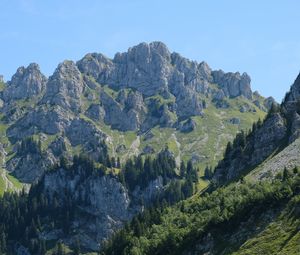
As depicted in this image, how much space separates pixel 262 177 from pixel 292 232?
45.0 m

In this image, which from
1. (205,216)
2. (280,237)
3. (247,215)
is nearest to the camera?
(280,237)

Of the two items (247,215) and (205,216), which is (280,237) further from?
(205,216)

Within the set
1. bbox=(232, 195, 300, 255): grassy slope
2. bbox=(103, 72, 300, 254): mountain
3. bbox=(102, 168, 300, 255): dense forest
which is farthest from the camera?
bbox=(102, 168, 300, 255): dense forest

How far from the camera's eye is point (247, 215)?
109 m

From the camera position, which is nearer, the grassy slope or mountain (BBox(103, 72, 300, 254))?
the grassy slope

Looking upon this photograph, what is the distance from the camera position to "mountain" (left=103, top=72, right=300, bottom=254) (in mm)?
99688

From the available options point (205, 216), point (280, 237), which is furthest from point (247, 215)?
point (205, 216)

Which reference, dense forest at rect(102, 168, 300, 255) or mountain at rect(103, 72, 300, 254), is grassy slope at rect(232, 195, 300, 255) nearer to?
mountain at rect(103, 72, 300, 254)

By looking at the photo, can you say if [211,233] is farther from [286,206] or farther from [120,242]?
[120,242]

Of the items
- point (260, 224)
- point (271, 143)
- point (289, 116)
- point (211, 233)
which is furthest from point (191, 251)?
point (289, 116)

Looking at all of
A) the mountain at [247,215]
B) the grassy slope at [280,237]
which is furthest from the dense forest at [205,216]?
the grassy slope at [280,237]

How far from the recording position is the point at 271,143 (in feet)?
562

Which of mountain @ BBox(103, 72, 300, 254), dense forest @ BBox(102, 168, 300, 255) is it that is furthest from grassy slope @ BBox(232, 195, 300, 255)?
dense forest @ BBox(102, 168, 300, 255)

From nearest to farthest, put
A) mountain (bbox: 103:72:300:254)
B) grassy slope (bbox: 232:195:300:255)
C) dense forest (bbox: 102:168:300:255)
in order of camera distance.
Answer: grassy slope (bbox: 232:195:300:255) → mountain (bbox: 103:72:300:254) → dense forest (bbox: 102:168:300:255)
